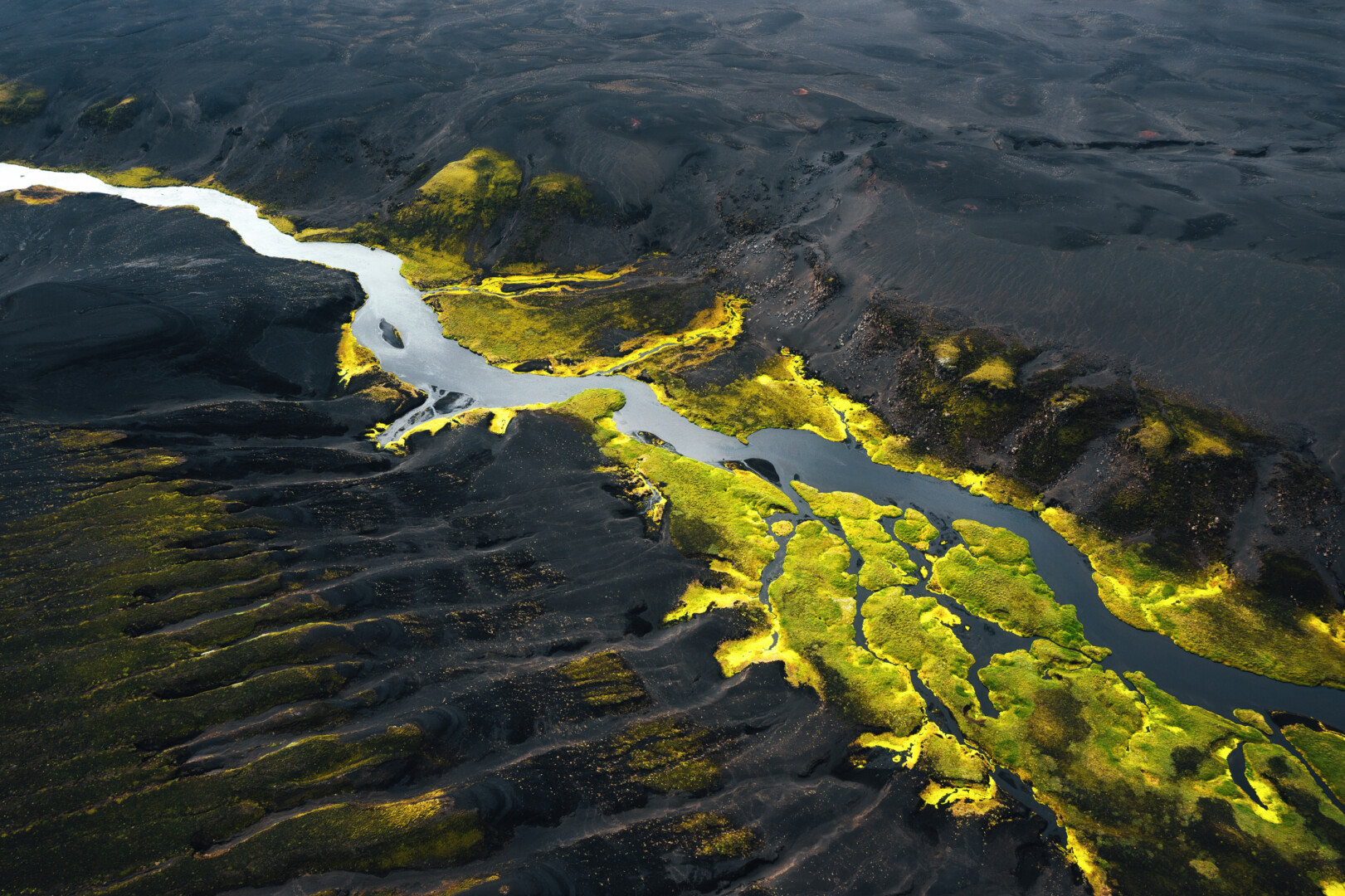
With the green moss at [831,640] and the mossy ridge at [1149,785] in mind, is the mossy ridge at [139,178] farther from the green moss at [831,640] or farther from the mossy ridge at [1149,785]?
the mossy ridge at [1149,785]

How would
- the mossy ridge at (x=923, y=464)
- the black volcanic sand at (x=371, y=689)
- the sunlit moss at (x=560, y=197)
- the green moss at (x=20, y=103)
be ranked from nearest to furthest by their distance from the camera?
the black volcanic sand at (x=371, y=689), the mossy ridge at (x=923, y=464), the sunlit moss at (x=560, y=197), the green moss at (x=20, y=103)

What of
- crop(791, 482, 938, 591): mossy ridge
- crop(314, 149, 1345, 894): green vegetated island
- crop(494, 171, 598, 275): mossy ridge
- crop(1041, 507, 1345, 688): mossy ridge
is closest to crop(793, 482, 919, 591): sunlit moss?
crop(791, 482, 938, 591): mossy ridge

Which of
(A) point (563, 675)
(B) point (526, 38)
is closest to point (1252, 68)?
(B) point (526, 38)

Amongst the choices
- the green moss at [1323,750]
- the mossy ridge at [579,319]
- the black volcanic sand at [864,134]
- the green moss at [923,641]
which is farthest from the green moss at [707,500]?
the green moss at [1323,750]

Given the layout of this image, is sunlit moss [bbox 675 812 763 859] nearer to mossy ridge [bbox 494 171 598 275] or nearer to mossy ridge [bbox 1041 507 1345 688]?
mossy ridge [bbox 1041 507 1345 688]

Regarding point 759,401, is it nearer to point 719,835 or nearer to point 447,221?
point 719,835

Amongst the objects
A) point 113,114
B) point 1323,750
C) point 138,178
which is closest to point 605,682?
point 1323,750
